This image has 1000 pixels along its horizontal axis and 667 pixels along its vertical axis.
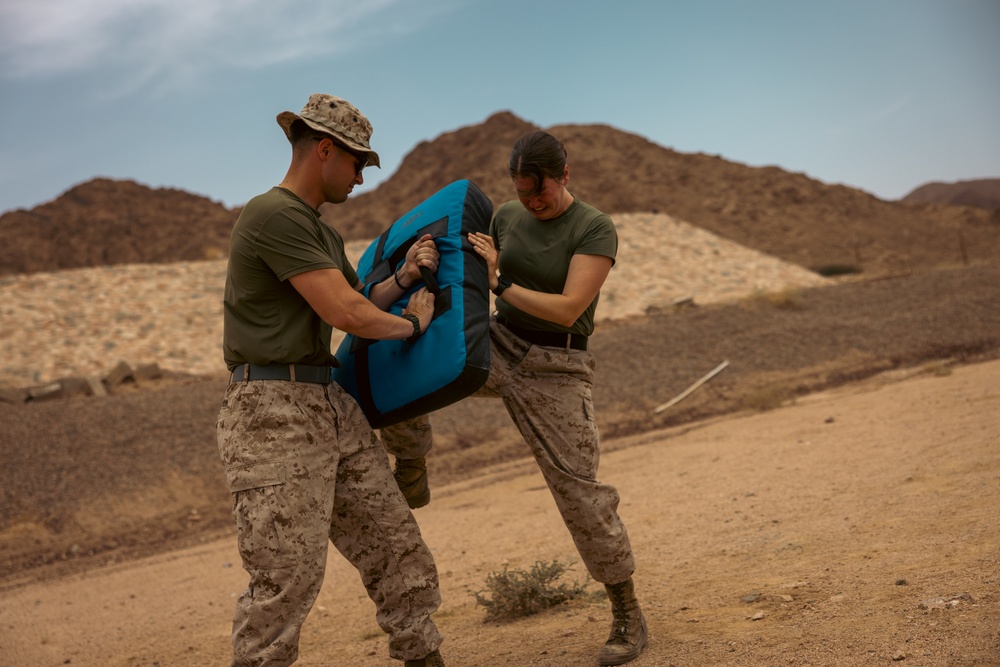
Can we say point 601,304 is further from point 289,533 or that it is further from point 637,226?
point 289,533

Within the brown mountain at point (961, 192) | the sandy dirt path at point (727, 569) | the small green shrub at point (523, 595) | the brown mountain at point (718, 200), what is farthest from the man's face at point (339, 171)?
the brown mountain at point (961, 192)

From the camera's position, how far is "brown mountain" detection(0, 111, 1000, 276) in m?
50.8

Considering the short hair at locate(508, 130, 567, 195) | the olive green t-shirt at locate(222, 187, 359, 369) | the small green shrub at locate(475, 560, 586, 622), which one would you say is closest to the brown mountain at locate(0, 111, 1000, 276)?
the small green shrub at locate(475, 560, 586, 622)

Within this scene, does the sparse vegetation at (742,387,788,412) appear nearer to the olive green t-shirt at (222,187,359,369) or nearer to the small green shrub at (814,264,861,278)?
the olive green t-shirt at (222,187,359,369)

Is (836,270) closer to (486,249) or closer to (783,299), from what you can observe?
(783,299)

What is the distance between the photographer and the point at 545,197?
444 centimetres

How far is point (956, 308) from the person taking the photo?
2220 cm

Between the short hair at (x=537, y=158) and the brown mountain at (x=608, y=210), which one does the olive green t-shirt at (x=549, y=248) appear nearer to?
the short hair at (x=537, y=158)

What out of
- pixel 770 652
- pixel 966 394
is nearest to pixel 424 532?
pixel 770 652

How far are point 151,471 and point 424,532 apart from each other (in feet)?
19.4

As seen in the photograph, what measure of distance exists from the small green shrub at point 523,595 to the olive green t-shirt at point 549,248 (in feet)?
6.60

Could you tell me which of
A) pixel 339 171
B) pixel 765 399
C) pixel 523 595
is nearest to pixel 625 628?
pixel 523 595

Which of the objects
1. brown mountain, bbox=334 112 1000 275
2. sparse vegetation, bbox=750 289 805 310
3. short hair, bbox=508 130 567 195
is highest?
brown mountain, bbox=334 112 1000 275

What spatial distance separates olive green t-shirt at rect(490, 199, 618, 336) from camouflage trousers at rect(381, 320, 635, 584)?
0.13 metres
